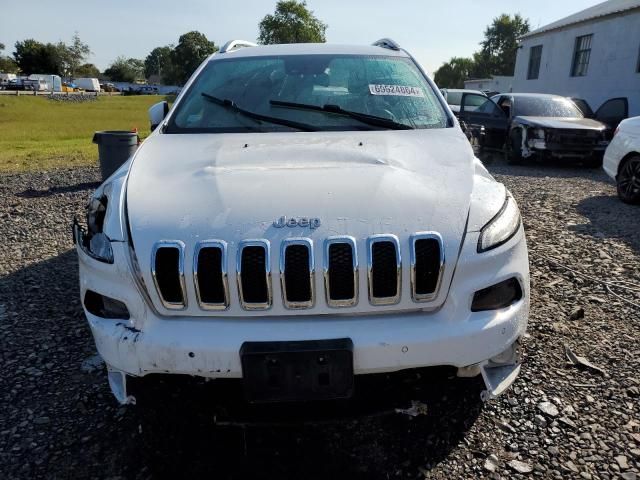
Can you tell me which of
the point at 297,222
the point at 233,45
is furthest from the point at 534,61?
the point at 297,222

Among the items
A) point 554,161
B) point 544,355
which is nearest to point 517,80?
point 554,161

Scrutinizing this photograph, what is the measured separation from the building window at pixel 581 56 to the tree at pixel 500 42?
57.4 metres

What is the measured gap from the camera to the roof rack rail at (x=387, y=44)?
13.1ft

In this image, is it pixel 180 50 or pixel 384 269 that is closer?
pixel 384 269

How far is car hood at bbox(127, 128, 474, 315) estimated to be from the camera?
1973 mm

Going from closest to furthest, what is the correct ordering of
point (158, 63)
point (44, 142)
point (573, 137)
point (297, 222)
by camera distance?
point (297, 222)
point (573, 137)
point (44, 142)
point (158, 63)

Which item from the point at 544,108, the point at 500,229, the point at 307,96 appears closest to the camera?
Answer: the point at 500,229

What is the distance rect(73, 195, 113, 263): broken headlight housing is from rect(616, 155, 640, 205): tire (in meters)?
6.90

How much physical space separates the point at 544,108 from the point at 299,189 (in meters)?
10.6

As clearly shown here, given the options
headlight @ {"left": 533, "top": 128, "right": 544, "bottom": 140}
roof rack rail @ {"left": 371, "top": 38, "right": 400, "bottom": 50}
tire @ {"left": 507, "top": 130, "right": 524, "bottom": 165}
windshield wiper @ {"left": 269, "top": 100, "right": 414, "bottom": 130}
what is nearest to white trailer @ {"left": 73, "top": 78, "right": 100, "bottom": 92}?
tire @ {"left": 507, "top": 130, "right": 524, "bottom": 165}

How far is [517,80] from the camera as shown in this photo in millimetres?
26094

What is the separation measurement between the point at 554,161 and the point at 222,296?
11.3 metres

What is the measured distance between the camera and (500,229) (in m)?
2.12

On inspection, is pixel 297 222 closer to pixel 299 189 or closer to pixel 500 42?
pixel 299 189
